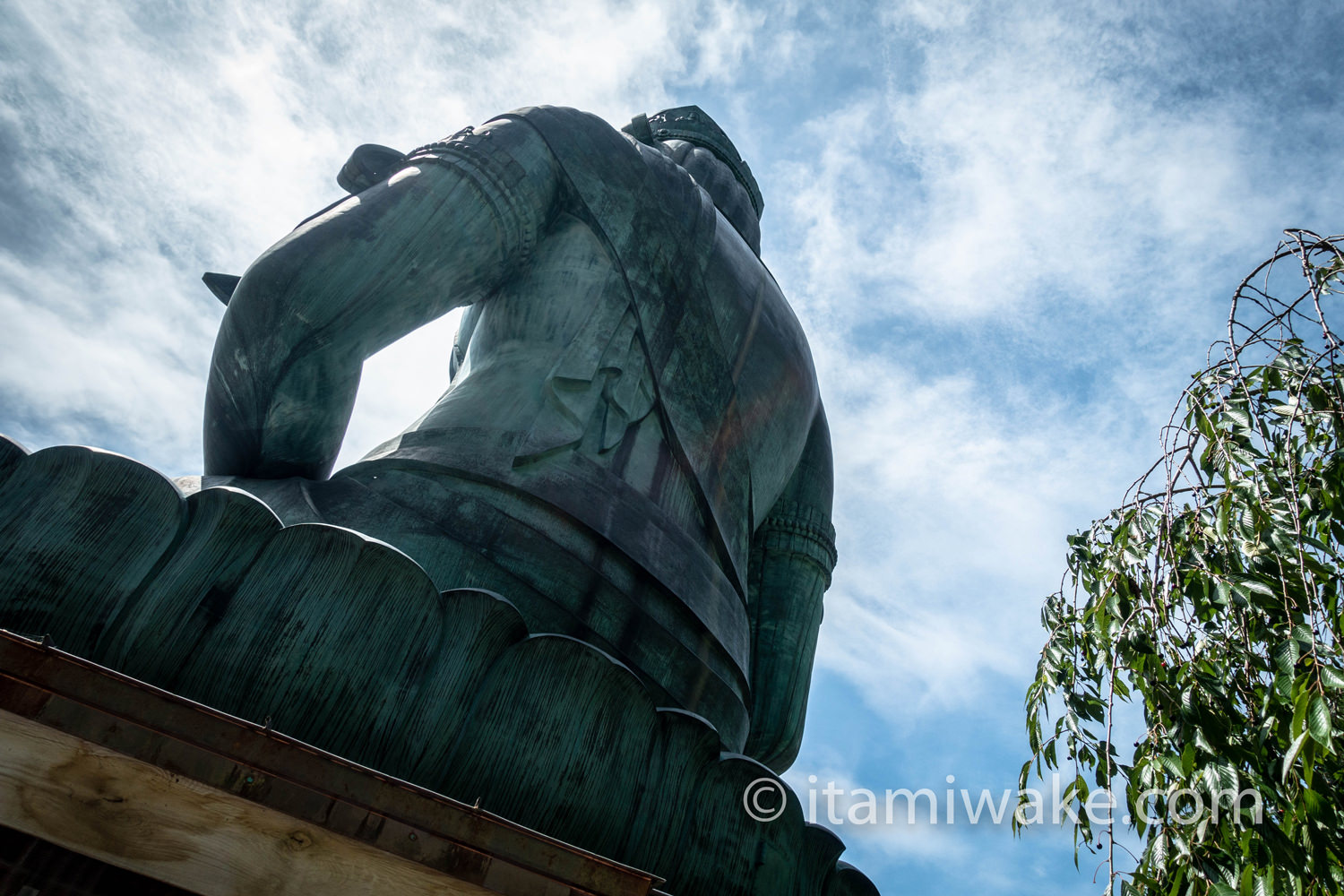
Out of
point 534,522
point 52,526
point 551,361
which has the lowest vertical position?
point 52,526

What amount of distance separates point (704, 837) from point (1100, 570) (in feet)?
4.77

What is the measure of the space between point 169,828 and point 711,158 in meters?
4.76

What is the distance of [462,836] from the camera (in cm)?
146

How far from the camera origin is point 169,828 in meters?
1.37

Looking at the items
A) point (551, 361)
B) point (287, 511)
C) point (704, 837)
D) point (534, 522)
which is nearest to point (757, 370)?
point (551, 361)

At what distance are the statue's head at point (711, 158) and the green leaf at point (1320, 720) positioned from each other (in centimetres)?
379

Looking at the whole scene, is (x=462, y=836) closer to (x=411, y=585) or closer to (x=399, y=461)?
(x=411, y=585)

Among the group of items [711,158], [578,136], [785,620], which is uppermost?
[711,158]

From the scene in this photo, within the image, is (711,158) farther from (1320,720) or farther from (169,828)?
(169,828)

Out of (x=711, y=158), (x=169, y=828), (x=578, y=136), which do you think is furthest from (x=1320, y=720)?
(x=711, y=158)

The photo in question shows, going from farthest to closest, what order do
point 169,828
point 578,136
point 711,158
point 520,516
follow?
point 711,158 → point 578,136 → point 520,516 → point 169,828

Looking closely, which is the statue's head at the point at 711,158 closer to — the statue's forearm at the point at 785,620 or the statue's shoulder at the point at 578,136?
the statue's shoulder at the point at 578,136

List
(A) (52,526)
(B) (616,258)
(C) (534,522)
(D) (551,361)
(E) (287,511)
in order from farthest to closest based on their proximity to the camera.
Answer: (B) (616,258) < (D) (551,361) < (C) (534,522) < (E) (287,511) < (A) (52,526)

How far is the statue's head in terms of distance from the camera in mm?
5230
